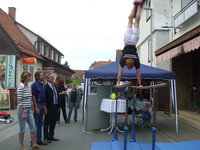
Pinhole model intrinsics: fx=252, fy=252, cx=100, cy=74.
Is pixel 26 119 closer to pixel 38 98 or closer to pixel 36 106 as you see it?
pixel 36 106

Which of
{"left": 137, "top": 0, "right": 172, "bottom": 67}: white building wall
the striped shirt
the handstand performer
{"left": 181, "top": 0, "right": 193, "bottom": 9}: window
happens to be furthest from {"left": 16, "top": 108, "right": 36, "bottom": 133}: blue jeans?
{"left": 137, "top": 0, "right": 172, "bottom": 67}: white building wall

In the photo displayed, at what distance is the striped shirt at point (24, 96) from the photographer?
20.1 ft

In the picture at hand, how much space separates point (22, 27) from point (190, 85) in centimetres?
1835

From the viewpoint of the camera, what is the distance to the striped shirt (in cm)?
612

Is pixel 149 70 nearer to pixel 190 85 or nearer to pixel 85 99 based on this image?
pixel 85 99

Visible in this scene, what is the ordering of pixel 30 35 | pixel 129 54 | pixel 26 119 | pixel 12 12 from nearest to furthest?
1. pixel 129 54
2. pixel 26 119
3. pixel 12 12
4. pixel 30 35

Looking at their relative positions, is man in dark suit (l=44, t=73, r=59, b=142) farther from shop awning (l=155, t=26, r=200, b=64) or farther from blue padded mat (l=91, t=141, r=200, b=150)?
shop awning (l=155, t=26, r=200, b=64)

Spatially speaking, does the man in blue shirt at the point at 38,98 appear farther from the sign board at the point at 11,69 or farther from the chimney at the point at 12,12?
the chimney at the point at 12,12

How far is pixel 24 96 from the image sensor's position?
620 cm

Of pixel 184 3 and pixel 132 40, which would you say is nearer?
pixel 132 40

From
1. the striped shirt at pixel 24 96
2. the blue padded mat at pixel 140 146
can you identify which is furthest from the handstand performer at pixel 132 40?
the striped shirt at pixel 24 96

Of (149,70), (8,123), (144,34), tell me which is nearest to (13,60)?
(8,123)

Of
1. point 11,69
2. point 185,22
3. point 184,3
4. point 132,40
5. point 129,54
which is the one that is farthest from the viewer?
point 11,69

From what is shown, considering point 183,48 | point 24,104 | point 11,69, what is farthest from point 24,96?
point 11,69
